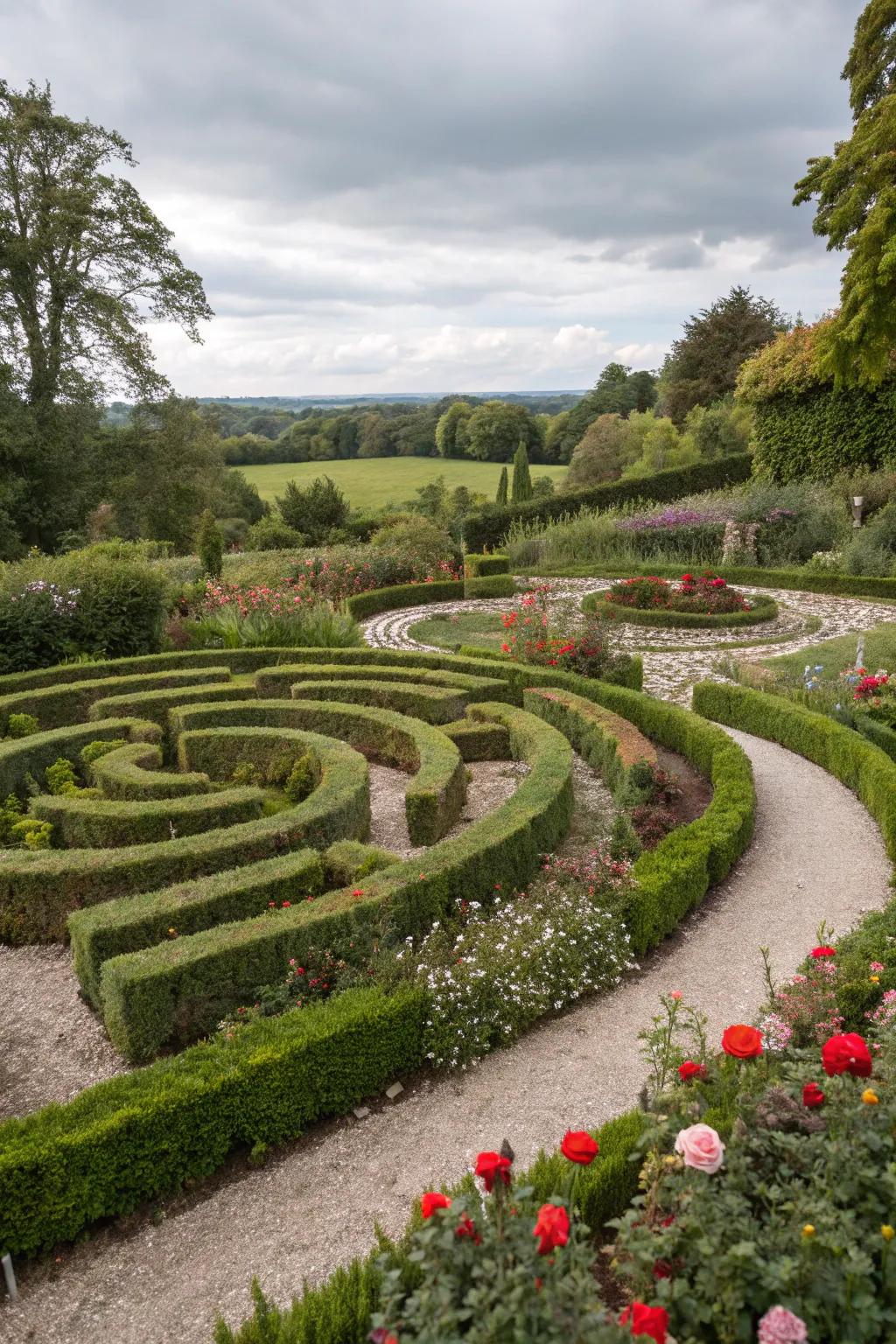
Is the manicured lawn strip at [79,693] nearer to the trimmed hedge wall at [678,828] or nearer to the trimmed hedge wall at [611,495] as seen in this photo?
the trimmed hedge wall at [678,828]

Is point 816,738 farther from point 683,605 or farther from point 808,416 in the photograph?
point 808,416

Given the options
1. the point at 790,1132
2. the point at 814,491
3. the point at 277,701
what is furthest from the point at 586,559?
the point at 790,1132

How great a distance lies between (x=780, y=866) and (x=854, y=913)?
1104mm

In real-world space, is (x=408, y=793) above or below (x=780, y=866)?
above

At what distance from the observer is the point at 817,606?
20.6m

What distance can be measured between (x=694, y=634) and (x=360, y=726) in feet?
33.5

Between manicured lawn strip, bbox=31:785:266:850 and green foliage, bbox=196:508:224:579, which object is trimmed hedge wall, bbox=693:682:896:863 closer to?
manicured lawn strip, bbox=31:785:266:850

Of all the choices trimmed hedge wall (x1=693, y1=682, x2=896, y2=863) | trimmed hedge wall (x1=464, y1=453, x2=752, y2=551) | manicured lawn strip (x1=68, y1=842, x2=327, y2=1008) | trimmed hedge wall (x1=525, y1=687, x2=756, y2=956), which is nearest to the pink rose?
trimmed hedge wall (x1=525, y1=687, x2=756, y2=956)

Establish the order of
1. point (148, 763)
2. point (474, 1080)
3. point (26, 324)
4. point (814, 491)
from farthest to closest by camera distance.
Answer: point (26, 324) → point (814, 491) → point (148, 763) → point (474, 1080)

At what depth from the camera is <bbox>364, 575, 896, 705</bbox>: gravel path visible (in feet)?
51.3

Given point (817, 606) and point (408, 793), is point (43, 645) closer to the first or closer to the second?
point (408, 793)

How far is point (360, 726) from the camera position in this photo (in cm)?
1155

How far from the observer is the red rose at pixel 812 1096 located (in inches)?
138

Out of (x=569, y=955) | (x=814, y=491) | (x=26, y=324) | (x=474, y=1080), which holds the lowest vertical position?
(x=474, y=1080)
